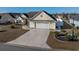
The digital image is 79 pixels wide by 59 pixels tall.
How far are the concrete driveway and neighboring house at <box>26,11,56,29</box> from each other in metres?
0.08

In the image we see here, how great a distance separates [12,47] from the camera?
4.83 metres

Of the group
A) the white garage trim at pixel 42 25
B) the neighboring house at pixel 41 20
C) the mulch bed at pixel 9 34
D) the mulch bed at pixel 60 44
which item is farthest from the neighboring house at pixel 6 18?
the mulch bed at pixel 60 44

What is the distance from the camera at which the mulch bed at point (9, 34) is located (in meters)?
A: 4.83

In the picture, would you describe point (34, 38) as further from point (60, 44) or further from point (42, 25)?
point (60, 44)

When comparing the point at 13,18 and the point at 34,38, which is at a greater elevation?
the point at 13,18

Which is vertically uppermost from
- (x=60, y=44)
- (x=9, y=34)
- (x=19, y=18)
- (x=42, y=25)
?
(x=19, y=18)

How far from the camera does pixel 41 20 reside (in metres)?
4.87

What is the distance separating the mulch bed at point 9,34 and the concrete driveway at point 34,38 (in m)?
0.05

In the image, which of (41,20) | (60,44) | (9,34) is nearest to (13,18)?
(9,34)

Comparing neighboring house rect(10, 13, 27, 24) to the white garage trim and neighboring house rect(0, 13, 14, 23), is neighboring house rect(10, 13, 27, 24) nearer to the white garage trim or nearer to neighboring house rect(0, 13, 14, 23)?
neighboring house rect(0, 13, 14, 23)

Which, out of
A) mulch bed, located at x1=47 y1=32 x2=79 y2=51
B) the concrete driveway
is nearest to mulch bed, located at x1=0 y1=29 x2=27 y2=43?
the concrete driveway

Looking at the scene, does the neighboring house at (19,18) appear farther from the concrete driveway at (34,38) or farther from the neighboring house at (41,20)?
the concrete driveway at (34,38)

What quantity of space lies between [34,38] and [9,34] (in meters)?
0.38
